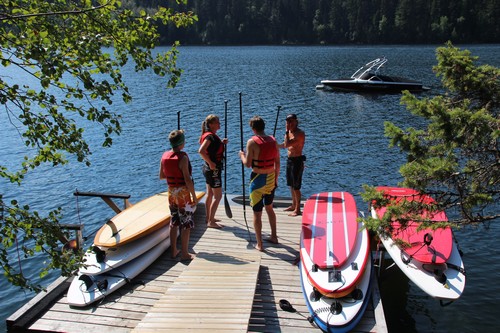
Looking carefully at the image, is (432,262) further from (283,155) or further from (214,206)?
(283,155)

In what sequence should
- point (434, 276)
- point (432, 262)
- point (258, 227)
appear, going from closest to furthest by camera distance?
point (434, 276)
point (432, 262)
point (258, 227)

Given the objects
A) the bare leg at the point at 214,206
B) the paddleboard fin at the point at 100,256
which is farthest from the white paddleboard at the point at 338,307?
the paddleboard fin at the point at 100,256

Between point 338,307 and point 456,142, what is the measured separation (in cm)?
→ 278

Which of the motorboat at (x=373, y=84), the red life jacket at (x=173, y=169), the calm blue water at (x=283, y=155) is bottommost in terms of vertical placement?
the calm blue water at (x=283, y=155)

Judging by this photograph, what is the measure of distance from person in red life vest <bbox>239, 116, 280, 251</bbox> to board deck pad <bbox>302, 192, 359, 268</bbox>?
0.77 metres

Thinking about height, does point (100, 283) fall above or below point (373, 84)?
above

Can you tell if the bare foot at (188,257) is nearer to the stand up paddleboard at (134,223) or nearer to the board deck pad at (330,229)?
the stand up paddleboard at (134,223)

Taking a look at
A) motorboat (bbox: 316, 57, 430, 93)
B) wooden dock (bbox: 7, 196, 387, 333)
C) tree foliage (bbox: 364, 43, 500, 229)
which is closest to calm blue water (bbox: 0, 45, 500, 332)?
motorboat (bbox: 316, 57, 430, 93)

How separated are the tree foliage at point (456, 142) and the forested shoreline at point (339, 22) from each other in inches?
3267

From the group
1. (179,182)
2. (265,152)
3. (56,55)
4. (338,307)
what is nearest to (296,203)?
(265,152)

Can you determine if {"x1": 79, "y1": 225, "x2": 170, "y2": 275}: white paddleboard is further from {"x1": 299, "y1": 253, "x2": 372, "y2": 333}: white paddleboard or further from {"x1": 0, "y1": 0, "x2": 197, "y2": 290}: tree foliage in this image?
{"x1": 0, "y1": 0, "x2": 197, "y2": 290}: tree foliage

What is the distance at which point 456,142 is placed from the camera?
175 inches

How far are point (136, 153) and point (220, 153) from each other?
12.9 meters

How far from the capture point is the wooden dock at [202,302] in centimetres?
580
